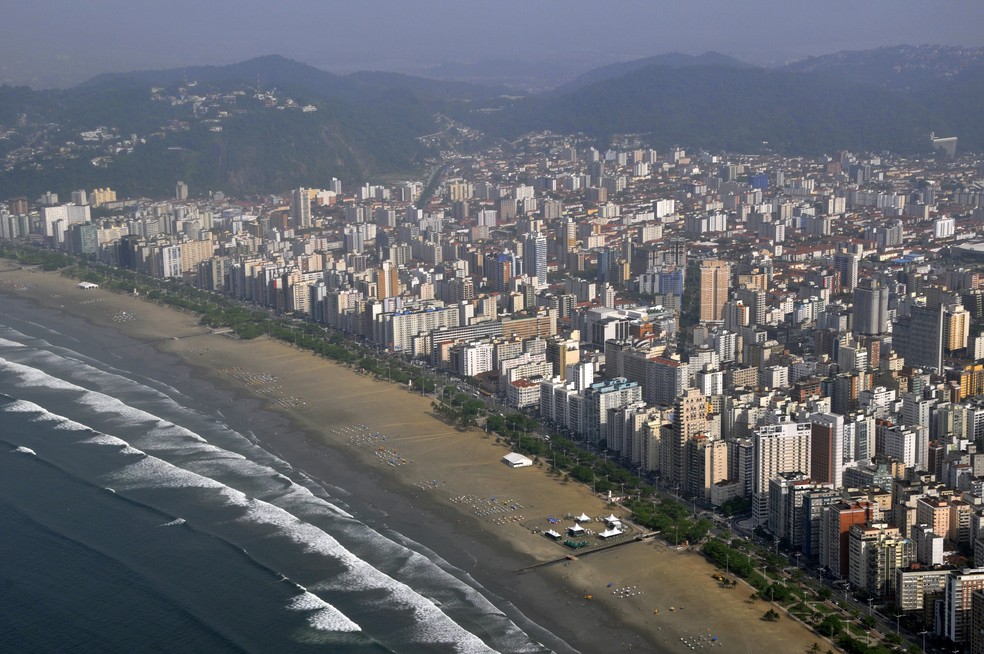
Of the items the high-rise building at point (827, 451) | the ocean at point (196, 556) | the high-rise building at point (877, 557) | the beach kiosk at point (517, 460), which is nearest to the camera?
the ocean at point (196, 556)

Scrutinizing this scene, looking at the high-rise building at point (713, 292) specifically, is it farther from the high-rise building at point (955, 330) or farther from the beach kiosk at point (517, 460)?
the beach kiosk at point (517, 460)

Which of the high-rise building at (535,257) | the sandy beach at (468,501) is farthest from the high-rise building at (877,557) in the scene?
the high-rise building at (535,257)

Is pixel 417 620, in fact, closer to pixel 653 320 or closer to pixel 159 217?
pixel 653 320

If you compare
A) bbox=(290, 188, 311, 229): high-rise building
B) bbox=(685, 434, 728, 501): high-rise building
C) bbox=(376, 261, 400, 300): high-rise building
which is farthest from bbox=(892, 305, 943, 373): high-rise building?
bbox=(290, 188, 311, 229): high-rise building

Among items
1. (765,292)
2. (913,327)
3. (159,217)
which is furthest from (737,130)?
(913,327)

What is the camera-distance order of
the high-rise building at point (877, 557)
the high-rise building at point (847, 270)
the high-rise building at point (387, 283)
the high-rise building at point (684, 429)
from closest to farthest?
the high-rise building at point (877, 557) < the high-rise building at point (684, 429) < the high-rise building at point (387, 283) < the high-rise building at point (847, 270)
